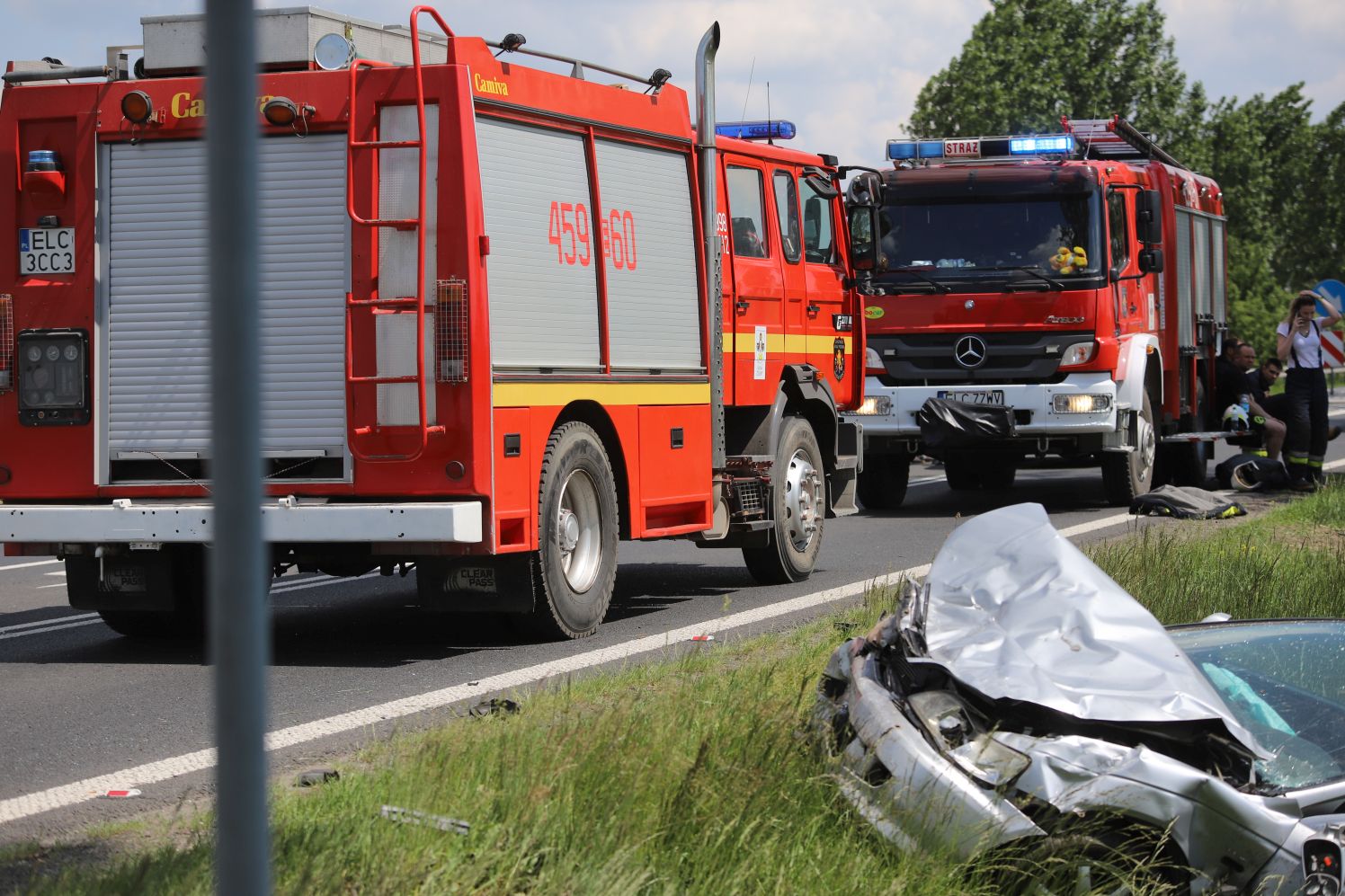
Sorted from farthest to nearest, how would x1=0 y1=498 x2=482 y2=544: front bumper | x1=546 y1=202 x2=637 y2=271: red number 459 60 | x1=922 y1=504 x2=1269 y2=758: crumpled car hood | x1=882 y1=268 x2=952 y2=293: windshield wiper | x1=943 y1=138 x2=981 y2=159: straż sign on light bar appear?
1. x1=943 y1=138 x2=981 y2=159: straż sign on light bar
2. x1=882 y1=268 x2=952 y2=293: windshield wiper
3. x1=546 y1=202 x2=637 y2=271: red number 459 60
4. x1=0 y1=498 x2=482 y2=544: front bumper
5. x1=922 y1=504 x2=1269 y2=758: crumpled car hood

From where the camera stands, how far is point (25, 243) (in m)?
8.70

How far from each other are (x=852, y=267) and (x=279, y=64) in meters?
4.99

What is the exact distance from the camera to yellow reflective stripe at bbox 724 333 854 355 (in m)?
10.8

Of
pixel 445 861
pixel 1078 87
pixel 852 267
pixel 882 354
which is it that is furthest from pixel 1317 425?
pixel 1078 87

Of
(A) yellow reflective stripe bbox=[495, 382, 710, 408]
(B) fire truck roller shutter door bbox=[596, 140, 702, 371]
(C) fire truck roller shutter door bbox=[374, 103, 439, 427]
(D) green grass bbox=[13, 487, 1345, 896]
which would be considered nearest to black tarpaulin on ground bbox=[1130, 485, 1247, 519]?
(A) yellow reflective stripe bbox=[495, 382, 710, 408]

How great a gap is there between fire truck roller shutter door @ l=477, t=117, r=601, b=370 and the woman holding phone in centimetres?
1030

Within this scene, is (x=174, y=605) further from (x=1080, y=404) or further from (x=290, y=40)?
(x=1080, y=404)

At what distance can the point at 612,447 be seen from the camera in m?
9.54

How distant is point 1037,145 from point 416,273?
9.45 metres

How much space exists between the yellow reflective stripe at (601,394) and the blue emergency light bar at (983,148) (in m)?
6.92

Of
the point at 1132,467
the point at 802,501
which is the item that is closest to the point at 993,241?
the point at 1132,467

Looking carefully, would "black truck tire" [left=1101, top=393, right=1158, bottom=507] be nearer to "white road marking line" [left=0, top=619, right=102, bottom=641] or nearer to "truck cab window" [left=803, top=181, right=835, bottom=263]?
"truck cab window" [left=803, top=181, right=835, bottom=263]

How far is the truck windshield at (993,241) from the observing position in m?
15.8

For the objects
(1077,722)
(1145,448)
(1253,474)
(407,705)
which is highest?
(1145,448)
